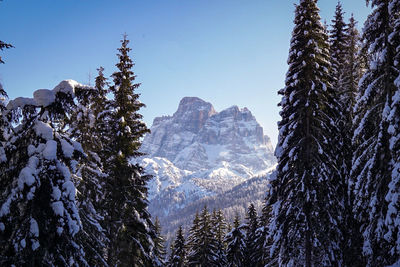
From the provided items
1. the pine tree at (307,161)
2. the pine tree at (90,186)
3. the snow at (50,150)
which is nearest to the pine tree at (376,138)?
the pine tree at (307,161)

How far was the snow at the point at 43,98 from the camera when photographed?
738 cm

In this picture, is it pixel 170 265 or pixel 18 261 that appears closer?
pixel 18 261

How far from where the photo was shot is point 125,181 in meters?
16.1

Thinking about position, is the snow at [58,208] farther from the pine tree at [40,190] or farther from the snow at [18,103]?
the snow at [18,103]

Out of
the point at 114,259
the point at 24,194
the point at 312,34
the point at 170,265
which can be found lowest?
the point at 170,265

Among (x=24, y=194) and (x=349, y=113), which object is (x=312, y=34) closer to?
(x=349, y=113)

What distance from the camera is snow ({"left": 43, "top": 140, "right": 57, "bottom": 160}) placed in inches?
271

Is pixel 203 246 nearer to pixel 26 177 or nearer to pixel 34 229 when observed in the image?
pixel 34 229

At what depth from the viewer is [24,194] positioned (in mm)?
6863

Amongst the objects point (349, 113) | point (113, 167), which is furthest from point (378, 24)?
point (113, 167)

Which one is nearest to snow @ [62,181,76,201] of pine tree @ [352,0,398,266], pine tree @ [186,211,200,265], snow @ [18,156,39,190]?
snow @ [18,156,39,190]

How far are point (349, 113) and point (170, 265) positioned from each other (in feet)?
89.8

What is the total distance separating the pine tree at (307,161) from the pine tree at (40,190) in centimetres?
1002

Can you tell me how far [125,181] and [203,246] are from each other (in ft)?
57.3
